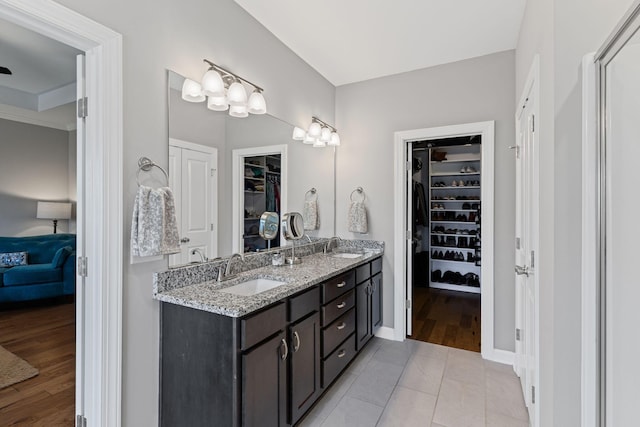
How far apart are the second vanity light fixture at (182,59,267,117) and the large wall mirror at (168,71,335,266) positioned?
46mm

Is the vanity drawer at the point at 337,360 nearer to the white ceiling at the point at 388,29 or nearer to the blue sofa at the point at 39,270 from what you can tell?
the white ceiling at the point at 388,29

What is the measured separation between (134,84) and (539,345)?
2.44 metres

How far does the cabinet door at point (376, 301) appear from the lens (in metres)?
3.01

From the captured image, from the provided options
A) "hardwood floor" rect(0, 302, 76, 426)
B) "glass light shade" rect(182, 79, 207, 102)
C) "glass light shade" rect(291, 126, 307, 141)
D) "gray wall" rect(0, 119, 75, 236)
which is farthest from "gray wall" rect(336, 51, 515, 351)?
"gray wall" rect(0, 119, 75, 236)

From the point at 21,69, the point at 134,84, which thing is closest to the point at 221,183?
the point at 134,84

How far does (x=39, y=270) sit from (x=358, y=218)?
4.27 metres

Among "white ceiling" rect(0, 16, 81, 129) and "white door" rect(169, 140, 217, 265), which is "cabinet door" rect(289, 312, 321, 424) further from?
"white ceiling" rect(0, 16, 81, 129)

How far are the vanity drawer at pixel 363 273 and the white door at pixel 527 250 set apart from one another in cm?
118

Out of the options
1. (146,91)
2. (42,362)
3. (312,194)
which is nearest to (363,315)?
(312,194)

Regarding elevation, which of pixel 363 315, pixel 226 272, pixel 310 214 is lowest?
pixel 363 315

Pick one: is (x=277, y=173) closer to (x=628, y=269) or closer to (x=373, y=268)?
(x=373, y=268)

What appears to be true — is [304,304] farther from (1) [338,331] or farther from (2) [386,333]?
(2) [386,333]

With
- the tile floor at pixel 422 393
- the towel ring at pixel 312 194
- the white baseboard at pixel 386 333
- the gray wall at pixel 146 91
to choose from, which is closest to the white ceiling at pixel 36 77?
the gray wall at pixel 146 91

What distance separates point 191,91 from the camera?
182 centimetres
